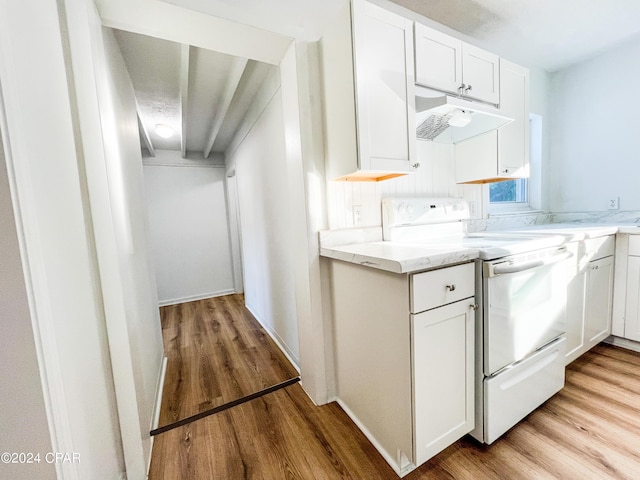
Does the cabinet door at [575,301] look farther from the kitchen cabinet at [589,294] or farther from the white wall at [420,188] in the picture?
the white wall at [420,188]

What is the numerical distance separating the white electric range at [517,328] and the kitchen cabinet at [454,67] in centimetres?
89

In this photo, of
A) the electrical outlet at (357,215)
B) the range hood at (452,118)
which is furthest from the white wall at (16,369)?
the range hood at (452,118)

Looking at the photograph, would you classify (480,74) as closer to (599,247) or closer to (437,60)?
(437,60)

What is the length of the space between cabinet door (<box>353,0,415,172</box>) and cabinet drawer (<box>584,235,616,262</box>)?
140 centimetres

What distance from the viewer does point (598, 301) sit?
72.7 inches

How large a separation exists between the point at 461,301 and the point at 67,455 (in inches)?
53.2

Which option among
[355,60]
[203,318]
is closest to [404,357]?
[355,60]

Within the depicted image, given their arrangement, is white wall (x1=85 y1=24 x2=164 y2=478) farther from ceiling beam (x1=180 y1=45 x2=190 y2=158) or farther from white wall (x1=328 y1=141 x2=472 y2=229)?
white wall (x1=328 y1=141 x2=472 y2=229)

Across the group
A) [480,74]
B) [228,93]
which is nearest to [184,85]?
[228,93]

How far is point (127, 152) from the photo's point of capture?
161cm

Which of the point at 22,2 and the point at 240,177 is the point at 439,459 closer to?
the point at 22,2

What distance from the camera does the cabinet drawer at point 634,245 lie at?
181 cm

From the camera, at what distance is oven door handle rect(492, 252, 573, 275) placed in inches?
45.0

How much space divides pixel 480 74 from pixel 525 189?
1.79m
